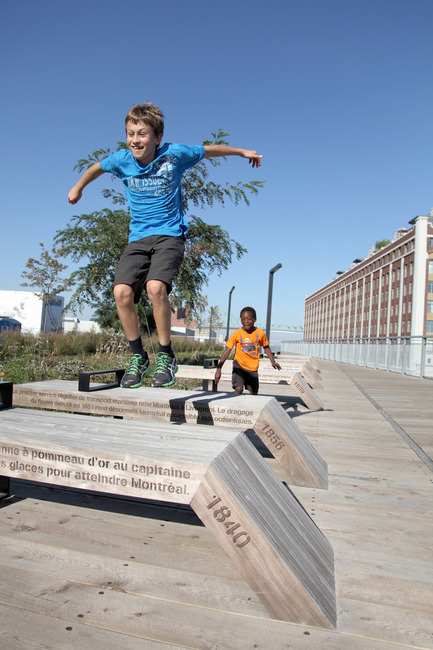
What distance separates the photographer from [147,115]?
112 inches

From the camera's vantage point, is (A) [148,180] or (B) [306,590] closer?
(B) [306,590]

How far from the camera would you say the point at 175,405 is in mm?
3322

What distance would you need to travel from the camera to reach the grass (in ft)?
23.2

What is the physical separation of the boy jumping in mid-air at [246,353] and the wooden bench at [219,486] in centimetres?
398

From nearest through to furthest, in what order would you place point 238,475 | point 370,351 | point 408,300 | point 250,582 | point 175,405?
point 250,582 < point 238,475 < point 175,405 < point 370,351 < point 408,300

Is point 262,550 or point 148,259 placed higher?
point 148,259

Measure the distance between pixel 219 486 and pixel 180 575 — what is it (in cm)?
58

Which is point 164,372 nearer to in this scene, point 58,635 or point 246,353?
point 58,635

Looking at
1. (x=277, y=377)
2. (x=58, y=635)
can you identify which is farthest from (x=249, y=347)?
(x=58, y=635)

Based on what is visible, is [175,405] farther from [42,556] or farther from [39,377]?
[39,377]

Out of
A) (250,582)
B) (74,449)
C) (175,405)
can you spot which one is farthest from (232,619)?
(175,405)

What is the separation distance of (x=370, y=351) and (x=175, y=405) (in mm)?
17507

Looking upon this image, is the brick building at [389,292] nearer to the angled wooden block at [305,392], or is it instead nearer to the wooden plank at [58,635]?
the angled wooden block at [305,392]

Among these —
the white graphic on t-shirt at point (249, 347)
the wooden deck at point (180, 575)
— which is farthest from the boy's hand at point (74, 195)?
the white graphic on t-shirt at point (249, 347)
